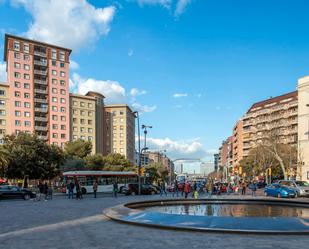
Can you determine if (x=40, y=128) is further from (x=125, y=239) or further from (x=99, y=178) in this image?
(x=125, y=239)

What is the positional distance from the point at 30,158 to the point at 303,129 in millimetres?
44116

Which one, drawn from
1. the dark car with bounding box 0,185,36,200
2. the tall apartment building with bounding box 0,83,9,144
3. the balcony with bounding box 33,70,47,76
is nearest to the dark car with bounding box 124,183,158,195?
the dark car with bounding box 0,185,36,200

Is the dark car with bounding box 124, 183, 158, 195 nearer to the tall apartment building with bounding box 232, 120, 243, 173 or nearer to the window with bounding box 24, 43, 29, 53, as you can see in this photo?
the window with bounding box 24, 43, 29, 53

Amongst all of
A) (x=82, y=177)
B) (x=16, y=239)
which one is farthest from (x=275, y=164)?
(x=16, y=239)

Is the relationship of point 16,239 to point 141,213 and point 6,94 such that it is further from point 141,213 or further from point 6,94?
point 6,94

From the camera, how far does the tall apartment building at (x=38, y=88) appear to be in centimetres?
9531

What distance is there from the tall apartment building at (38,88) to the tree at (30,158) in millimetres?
37924

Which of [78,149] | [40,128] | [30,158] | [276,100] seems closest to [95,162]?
[78,149]

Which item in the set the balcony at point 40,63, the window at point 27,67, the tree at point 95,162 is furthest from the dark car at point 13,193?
the balcony at point 40,63

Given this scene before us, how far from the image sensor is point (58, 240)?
11125mm

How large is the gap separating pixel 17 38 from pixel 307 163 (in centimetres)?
7583

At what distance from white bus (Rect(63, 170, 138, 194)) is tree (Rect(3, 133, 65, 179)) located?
33.3ft

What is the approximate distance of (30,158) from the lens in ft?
180

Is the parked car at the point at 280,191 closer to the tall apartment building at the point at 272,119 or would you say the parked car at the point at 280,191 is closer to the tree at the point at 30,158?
the tree at the point at 30,158
